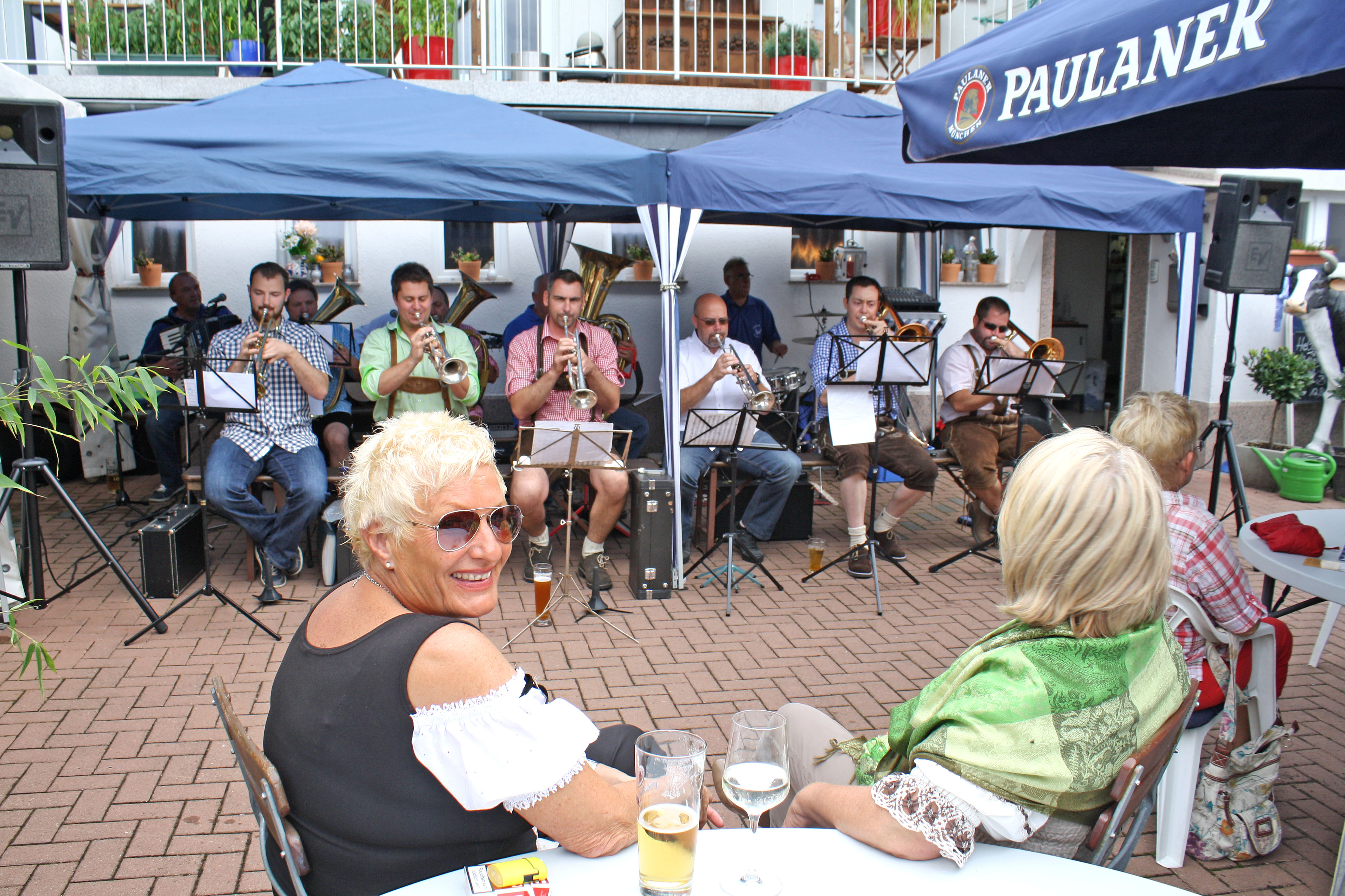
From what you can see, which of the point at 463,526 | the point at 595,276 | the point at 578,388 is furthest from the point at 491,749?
the point at 595,276

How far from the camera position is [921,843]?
1.40 m

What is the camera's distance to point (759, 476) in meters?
5.82

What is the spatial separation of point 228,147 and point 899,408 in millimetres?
4116

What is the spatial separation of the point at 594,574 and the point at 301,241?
16.6ft

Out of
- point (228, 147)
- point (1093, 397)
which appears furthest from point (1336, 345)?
point (228, 147)

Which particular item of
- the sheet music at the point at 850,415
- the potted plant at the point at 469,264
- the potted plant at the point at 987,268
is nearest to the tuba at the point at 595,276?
the sheet music at the point at 850,415

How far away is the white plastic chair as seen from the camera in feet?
8.55

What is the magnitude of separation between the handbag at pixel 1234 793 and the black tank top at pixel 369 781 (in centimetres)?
218

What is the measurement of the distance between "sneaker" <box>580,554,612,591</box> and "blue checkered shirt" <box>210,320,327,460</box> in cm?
165

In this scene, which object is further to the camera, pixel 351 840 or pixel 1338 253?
pixel 1338 253

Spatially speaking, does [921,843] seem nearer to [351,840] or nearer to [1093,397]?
[351,840]

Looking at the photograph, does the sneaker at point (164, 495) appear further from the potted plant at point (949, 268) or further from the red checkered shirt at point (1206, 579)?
the potted plant at point (949, 268)

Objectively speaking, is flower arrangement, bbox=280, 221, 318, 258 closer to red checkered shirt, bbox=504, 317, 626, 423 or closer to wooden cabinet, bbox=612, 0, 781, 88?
wooden cabinet, bbox=612, 0, 781, 88

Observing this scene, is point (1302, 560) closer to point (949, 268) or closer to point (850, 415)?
point (850, 415)
